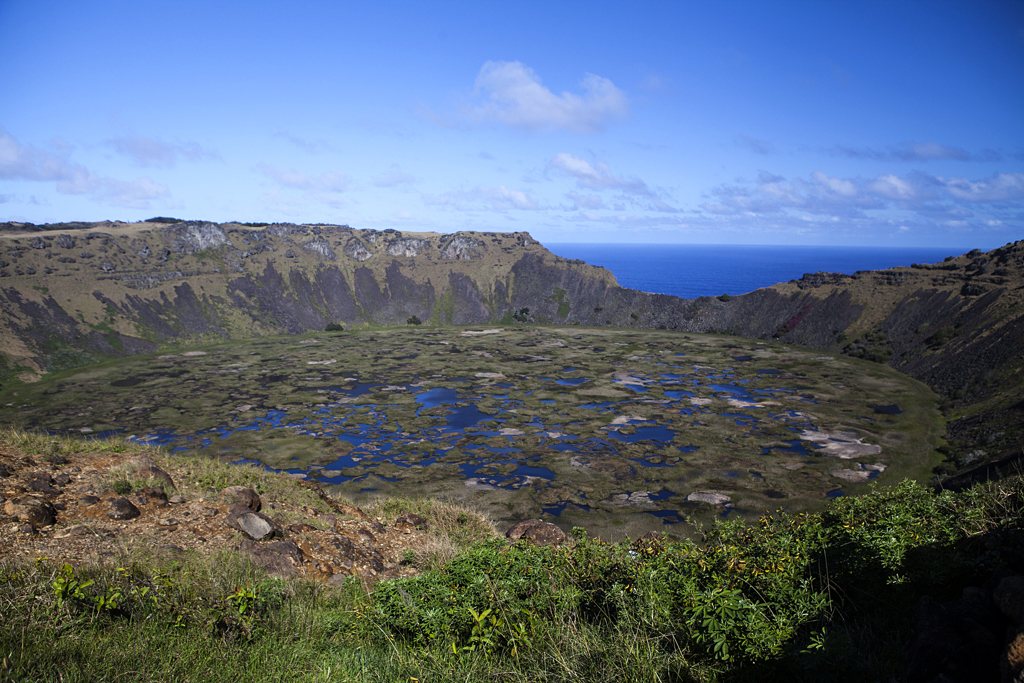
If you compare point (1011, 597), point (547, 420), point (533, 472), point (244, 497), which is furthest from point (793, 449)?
point (244, 497)

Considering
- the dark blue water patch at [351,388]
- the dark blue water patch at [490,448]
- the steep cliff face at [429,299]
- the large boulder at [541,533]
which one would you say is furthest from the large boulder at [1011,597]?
the dark blue water patch at [351,388]

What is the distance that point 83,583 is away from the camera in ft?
28.9

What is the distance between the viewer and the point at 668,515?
93.9ft

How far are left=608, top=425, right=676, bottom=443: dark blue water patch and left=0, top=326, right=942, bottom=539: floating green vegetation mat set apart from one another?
0.83ft

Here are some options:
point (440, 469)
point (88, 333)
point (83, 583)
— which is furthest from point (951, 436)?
point (88, 333)

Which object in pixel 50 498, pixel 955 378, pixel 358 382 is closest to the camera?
pixel 50 498

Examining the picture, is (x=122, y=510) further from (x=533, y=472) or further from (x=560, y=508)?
(x=533, y=472)

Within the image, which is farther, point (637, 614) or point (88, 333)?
point (88, 333)

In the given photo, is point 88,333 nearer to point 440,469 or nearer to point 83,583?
point 440,469

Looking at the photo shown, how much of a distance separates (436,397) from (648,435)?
23.2 metres

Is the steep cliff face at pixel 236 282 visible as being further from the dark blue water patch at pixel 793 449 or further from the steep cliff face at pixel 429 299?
the dark blue water patch at pixel 793 449

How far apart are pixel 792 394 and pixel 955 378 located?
1621cm

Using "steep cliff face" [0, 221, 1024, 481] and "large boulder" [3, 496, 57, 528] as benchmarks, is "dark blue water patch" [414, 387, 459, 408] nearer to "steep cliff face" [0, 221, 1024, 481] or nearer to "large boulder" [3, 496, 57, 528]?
"large boulder" [3, 496, 57, 528]

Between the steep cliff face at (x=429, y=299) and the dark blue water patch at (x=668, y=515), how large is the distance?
21442 mm
